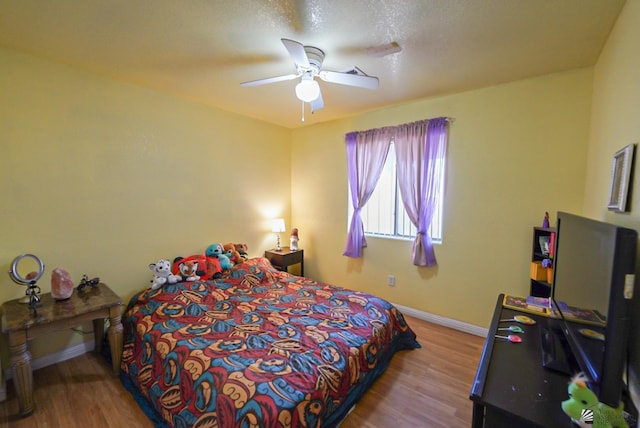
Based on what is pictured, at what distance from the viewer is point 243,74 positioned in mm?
2326

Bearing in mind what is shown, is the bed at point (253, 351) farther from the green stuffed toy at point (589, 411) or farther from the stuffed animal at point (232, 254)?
the green stuffed toy at point (589, 411)

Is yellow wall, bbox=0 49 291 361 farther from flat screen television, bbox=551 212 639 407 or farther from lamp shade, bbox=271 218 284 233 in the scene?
flat screen television, bbox=551 212 639 407

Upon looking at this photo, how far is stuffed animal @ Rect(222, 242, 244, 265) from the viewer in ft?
10.5

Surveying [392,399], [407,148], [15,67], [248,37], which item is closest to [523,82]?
[407,148]

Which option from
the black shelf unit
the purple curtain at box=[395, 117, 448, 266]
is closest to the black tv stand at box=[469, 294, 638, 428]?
the black shelf unit

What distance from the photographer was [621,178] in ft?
4.29

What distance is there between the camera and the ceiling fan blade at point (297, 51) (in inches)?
59.4

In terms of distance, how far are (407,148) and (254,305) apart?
7.75ft

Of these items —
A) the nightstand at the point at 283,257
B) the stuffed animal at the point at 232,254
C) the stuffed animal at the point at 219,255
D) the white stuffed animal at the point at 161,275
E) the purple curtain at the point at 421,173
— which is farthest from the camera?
the nightstand at the point at 283,257

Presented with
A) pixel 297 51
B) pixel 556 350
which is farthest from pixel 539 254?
pixel 297 51

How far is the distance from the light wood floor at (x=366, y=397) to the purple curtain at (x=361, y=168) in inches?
57.8

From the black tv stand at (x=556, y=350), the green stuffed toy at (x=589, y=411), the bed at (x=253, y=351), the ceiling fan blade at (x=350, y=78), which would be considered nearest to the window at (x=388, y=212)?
the bed at (x=253, y=351)

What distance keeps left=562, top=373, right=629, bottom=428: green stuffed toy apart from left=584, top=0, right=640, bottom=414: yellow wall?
0.24m

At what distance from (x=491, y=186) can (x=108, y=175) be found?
3.69 m
